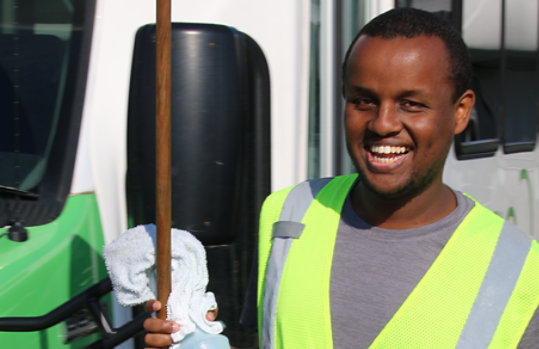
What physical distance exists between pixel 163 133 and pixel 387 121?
1.42 ft

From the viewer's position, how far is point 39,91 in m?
1.92

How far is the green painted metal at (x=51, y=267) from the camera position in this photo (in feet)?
5.06

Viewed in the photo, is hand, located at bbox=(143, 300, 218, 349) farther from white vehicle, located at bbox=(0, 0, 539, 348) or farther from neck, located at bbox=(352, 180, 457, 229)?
neck, located at bbox=(352, 180, 457, 229)

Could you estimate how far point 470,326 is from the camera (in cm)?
133

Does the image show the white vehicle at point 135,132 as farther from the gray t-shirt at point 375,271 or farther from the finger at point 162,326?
the gray t-shirt at point 375,271

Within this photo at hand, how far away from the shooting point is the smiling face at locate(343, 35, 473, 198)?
4.69ft

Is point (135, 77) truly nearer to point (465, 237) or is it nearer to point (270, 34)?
point (270, 34)

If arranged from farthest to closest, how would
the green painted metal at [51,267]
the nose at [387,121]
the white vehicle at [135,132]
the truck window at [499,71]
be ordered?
the truck window at [499,71], the white vehicle at [135,132], the green painted metal at [51,267], the nose at [387,121]

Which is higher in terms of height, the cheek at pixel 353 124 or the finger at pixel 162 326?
the cheek at pixel 353 124

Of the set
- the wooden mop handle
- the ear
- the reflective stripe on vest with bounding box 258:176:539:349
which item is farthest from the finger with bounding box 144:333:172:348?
the ear

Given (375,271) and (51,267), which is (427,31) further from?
(51,267)

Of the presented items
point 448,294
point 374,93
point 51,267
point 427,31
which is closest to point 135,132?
point 51,267

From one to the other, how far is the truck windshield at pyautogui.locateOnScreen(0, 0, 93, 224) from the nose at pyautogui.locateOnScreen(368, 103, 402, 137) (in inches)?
32.7


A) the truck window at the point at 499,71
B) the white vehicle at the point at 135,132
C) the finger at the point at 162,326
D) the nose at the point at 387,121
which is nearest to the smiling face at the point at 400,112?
the nose at the point at 387,121
